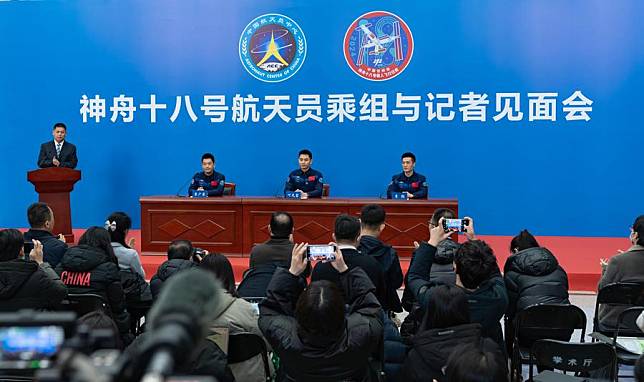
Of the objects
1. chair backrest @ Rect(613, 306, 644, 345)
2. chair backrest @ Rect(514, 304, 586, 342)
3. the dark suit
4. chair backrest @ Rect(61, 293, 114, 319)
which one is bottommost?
chair backrest @ Rect(613, 306, 644, 345)

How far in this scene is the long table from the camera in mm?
7051

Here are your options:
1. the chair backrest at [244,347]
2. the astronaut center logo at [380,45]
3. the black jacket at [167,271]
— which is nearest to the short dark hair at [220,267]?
the chair backrest at [244,347]

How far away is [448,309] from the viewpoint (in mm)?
2705

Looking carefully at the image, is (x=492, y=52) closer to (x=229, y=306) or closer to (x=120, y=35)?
(x=120, y=35)

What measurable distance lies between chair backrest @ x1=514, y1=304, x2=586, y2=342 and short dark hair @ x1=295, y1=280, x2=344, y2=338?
Result: 1.37 m

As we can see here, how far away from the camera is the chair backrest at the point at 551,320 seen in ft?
11.7

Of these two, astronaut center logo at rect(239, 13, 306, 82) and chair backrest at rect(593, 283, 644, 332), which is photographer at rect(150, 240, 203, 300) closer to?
chair backrest at rect(593, 283, 644, 332)

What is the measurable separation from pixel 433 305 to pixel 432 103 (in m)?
6.31

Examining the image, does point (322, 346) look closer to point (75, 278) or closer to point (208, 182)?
point (75, 278)

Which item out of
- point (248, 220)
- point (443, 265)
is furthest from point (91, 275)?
point (248, 220)

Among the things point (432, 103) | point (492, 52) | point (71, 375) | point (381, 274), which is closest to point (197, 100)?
point (432, 103)

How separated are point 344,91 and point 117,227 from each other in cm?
494

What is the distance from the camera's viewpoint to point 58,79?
9508 millimetres

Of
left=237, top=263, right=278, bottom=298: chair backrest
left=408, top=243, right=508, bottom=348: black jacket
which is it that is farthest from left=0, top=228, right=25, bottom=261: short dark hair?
left=408, top=243, right=508, bottom=348: black jacket
